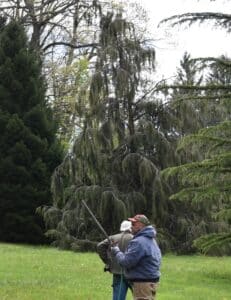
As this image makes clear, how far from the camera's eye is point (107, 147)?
26.8 metres

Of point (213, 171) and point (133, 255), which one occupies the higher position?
Result: point (213, 171)

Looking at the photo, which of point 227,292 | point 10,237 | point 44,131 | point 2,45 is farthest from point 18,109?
point 227,292

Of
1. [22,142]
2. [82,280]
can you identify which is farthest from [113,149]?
[82,280]

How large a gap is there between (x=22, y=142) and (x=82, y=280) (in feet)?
54.1

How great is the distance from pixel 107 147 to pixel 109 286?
13.3 meters

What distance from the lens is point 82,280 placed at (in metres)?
14.6

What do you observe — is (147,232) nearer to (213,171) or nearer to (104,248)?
(104,248)

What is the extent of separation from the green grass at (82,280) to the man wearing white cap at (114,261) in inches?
83.6

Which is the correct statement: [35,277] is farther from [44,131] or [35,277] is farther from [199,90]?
[44,131]

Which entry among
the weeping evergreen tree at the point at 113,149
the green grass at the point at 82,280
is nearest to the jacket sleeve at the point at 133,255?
the green grass at the point at 82,280

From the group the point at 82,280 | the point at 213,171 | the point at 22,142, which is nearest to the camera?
the point at 82,280

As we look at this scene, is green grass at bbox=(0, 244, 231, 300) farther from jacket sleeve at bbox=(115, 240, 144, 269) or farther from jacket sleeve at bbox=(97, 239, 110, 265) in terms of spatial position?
jacket sleeve at bbox=(115, 240, 144, 269)

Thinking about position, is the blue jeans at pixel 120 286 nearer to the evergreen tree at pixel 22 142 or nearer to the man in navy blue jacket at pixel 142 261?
the man in navy blue jacket at pixel 142 261

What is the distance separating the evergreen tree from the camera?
29.8 m
